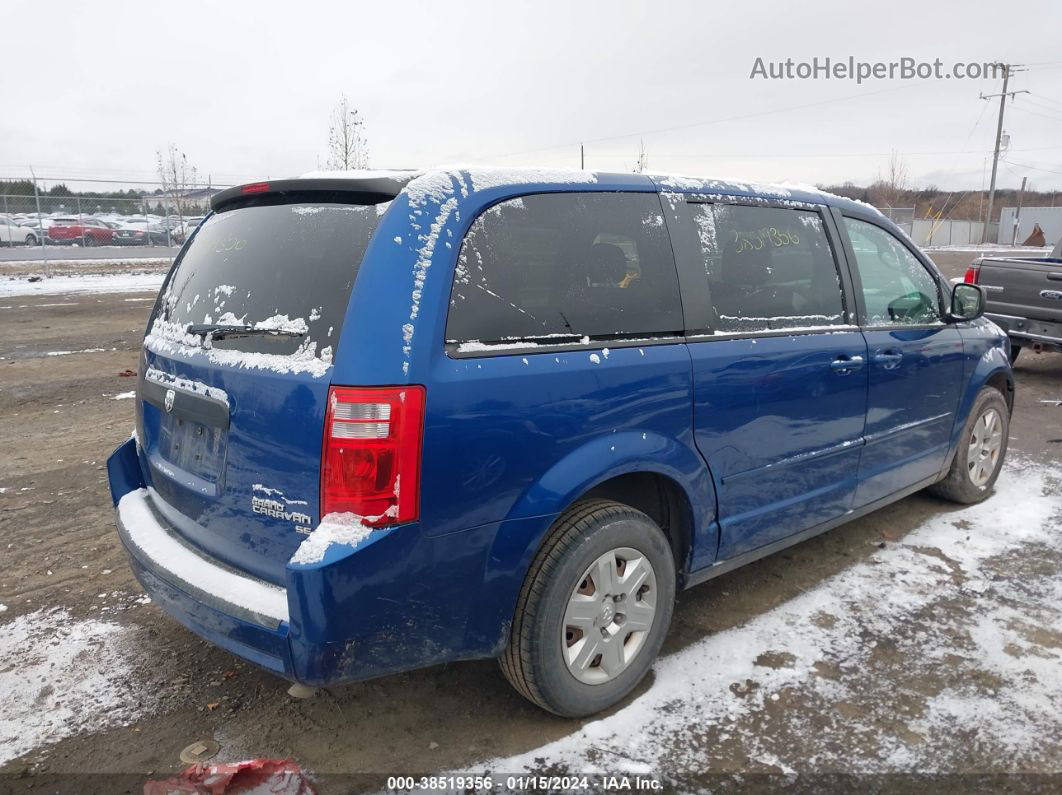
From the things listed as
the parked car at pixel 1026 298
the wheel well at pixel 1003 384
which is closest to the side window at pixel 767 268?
the wheel well at pixel 1003 384

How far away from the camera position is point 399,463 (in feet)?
7.29

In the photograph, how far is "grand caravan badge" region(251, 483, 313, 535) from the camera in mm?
2309

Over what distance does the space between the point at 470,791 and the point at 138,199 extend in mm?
30856

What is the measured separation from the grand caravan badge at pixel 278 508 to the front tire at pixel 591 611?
75cm

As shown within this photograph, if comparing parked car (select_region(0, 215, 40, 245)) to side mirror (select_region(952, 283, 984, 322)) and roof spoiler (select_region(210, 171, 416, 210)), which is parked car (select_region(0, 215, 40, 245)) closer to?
roof spoiler (select_region(210, 171, 416, 210))

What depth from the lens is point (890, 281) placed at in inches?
163

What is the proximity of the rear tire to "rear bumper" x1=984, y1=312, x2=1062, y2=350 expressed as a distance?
152 inches

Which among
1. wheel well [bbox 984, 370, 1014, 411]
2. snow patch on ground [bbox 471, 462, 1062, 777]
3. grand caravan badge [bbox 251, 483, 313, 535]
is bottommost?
snow patch on ground [bbox 471, 462, 1062, 777]

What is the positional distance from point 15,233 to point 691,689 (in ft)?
101

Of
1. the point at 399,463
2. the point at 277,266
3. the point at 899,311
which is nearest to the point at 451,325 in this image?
the point at 399,463

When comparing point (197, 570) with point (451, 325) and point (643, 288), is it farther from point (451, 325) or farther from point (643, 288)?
point (643, 288)

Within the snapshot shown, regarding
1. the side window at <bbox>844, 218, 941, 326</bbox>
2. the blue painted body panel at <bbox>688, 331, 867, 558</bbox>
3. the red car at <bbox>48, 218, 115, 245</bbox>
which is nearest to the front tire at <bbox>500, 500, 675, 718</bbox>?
the blue painted body panel at <bbox>688, 331, 867, 558</bbox>

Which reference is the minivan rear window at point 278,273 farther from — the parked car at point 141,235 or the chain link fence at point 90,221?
the parked car at point 141,235

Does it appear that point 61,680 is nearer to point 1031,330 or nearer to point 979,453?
point 979,453
